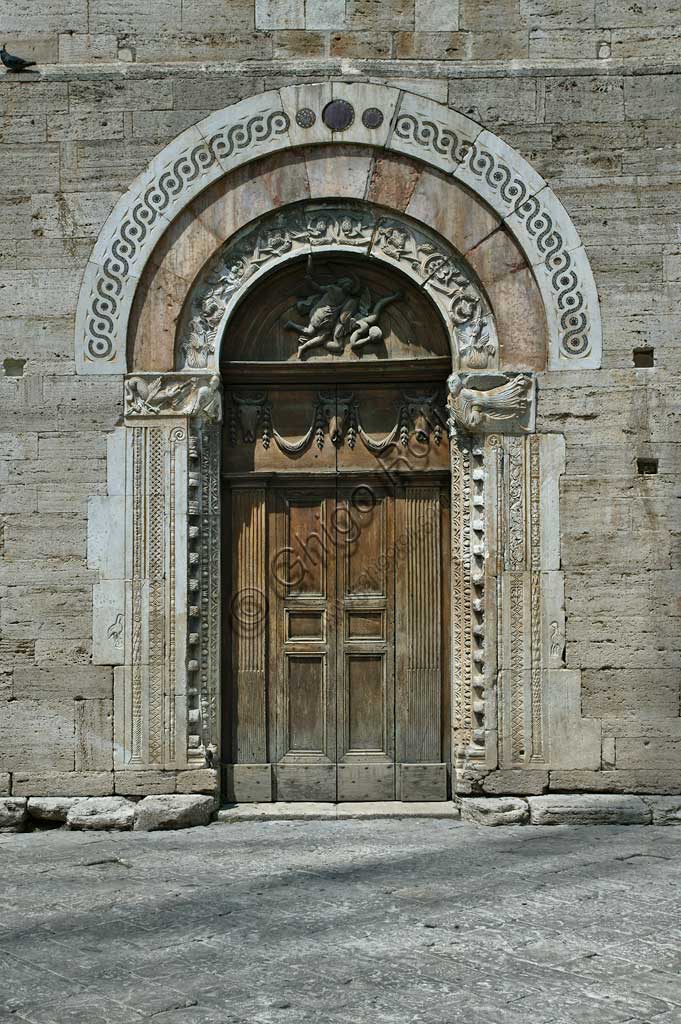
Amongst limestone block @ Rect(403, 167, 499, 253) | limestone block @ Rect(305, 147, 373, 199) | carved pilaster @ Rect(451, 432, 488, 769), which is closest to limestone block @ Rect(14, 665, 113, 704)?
carved pilaster @ Rect(451, 432, 488, 769)

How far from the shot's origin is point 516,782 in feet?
24.2

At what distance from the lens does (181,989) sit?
4.55 meters

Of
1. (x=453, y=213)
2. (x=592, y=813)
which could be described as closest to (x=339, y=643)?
(x=592, y=813)

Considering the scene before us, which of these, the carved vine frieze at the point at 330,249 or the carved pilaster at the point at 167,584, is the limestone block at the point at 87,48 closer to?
the carved vine frieze at the point at 330,249

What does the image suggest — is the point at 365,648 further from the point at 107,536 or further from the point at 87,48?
the point at 87,48

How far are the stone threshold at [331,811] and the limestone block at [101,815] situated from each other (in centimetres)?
56

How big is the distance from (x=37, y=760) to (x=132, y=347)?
259cm

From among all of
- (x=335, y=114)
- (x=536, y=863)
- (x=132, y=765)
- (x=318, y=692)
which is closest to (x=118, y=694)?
(x=132, y=765)

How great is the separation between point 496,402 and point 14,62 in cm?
364

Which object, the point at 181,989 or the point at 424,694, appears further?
the point at 424,694

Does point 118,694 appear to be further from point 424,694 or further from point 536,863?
point 536,863

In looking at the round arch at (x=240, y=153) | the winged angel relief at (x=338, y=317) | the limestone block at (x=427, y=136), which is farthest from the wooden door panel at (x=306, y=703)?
the limestone block at (x=427, y=136)

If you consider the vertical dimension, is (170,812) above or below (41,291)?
below

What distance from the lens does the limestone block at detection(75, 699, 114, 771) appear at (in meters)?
7.38
